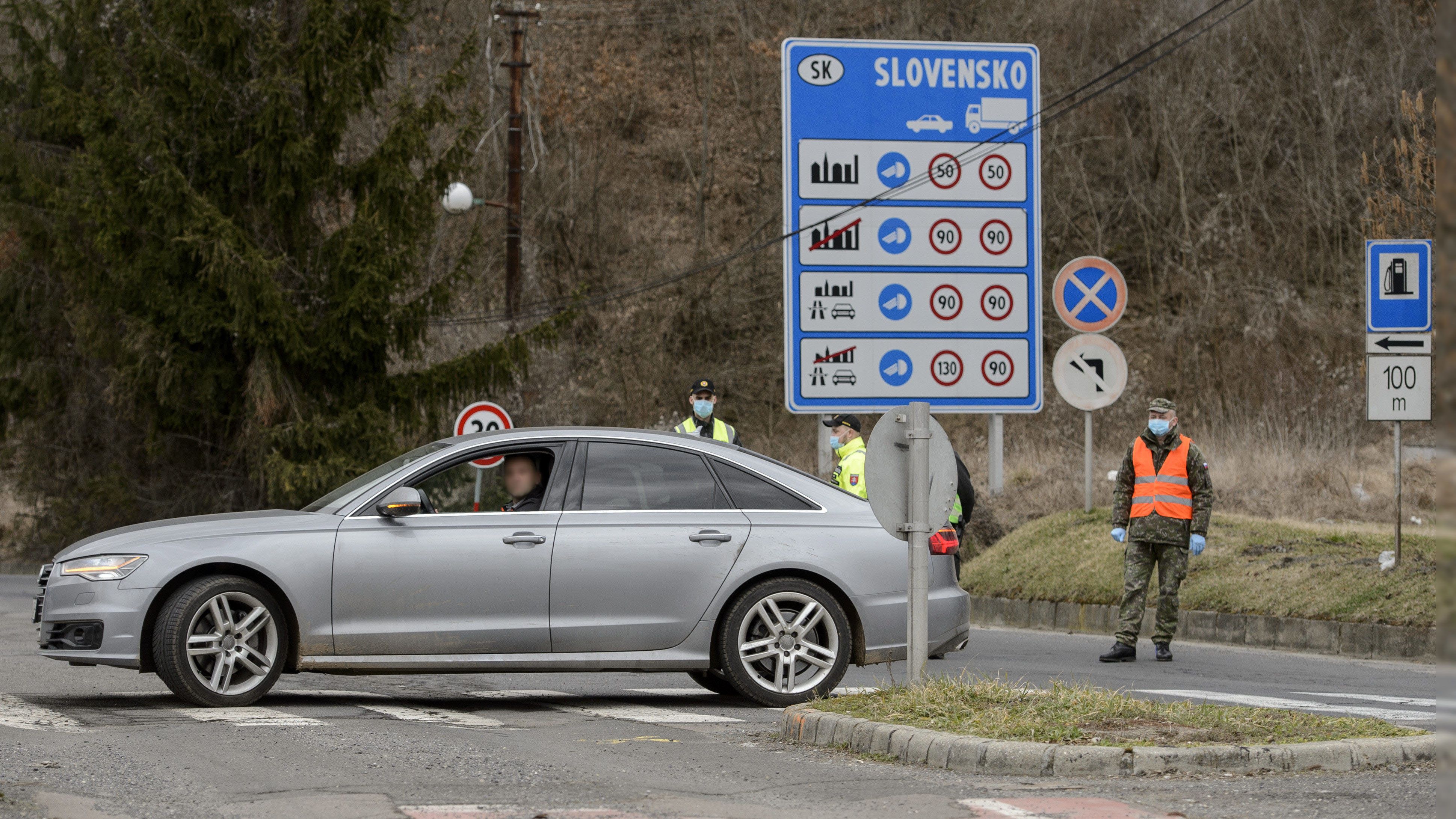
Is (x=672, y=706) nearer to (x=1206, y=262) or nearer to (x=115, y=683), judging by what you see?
(x=115, y=683)

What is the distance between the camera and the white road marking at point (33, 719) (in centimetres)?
810

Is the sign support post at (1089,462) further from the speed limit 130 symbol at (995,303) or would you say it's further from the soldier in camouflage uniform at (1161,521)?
the soldier in camouflage uniform at (1161,521)

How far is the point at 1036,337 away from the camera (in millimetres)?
20344

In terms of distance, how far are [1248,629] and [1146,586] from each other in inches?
86.6

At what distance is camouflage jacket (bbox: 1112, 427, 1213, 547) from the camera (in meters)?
12.8

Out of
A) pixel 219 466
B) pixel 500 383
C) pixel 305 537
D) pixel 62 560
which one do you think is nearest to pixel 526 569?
pixel 305 537

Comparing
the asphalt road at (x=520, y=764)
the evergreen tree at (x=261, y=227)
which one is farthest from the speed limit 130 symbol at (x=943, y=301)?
the asphalt road at (x=520, y=764)

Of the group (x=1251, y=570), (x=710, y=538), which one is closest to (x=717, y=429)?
(x=710, y=538)

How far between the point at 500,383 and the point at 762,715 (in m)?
16.5

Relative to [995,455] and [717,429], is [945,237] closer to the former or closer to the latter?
[995,455]

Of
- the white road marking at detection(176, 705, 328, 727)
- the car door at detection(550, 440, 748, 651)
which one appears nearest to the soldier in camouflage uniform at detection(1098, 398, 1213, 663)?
the car door at detection(550, 440, 748, 651)

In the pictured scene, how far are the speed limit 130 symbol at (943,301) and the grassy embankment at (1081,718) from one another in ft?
39.5

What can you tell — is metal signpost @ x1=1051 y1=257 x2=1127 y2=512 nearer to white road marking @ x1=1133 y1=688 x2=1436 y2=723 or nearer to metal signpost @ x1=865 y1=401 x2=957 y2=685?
white road marking @ x1=1133 y1=688 x2=1436 y2=723

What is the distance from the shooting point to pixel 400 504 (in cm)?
904
